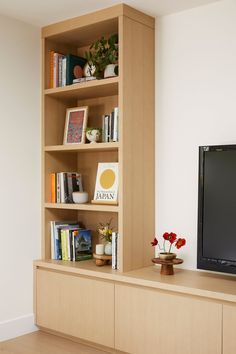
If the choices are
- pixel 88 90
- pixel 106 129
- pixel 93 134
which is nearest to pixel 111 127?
pixel 106 129

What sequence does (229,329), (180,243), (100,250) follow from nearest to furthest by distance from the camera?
(229,329) → (180,243) → (100,250)

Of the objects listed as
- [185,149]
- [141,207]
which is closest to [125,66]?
[185,149]

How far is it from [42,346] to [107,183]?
124 cm

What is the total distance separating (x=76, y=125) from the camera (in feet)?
12.6

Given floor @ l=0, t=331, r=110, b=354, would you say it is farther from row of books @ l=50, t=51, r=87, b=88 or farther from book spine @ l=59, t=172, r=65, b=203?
row of books @ l=50, t=51, r=87, b=88

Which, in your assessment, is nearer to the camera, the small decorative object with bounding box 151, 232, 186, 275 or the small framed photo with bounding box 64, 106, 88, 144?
the small decorative object with bounding box 151, 232, 186, 275

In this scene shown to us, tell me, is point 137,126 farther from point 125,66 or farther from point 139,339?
point 139,339

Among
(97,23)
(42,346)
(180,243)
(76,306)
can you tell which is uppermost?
(97,23)

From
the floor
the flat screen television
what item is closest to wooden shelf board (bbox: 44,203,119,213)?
the flat screen television

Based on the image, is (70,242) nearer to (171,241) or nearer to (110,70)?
(171,241)

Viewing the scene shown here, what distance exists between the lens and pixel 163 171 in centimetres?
358

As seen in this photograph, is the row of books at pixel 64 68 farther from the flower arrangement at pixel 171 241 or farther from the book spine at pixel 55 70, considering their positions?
the flower arrangement at pixel 171 241

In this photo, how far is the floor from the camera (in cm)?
335

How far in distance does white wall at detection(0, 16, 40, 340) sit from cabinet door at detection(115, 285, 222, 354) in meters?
0.86
